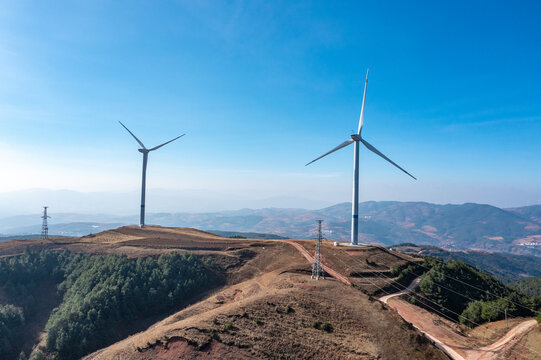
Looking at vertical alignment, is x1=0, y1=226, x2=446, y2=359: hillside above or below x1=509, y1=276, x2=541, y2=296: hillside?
above

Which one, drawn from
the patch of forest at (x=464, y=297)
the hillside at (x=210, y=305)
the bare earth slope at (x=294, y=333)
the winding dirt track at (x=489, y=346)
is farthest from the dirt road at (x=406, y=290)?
the bare earth slope at (x=294, y=333)

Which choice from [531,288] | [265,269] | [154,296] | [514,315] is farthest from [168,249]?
[531,288]

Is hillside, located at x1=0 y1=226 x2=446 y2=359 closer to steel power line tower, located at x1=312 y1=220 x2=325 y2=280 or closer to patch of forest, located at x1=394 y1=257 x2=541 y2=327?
steel power line tower, located at x1=312 y1=220 x2=325 y2=280

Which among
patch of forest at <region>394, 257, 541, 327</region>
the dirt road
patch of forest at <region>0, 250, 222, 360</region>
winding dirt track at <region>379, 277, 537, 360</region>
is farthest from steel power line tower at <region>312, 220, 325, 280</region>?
patch of forest at <region>0, 250, 222, 360</region>

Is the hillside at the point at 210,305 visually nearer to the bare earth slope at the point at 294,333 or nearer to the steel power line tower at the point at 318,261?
the bare earth slope at the point at 294,333

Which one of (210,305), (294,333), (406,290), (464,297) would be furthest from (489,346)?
(210,305)

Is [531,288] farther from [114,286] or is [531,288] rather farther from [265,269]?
[114,286]
